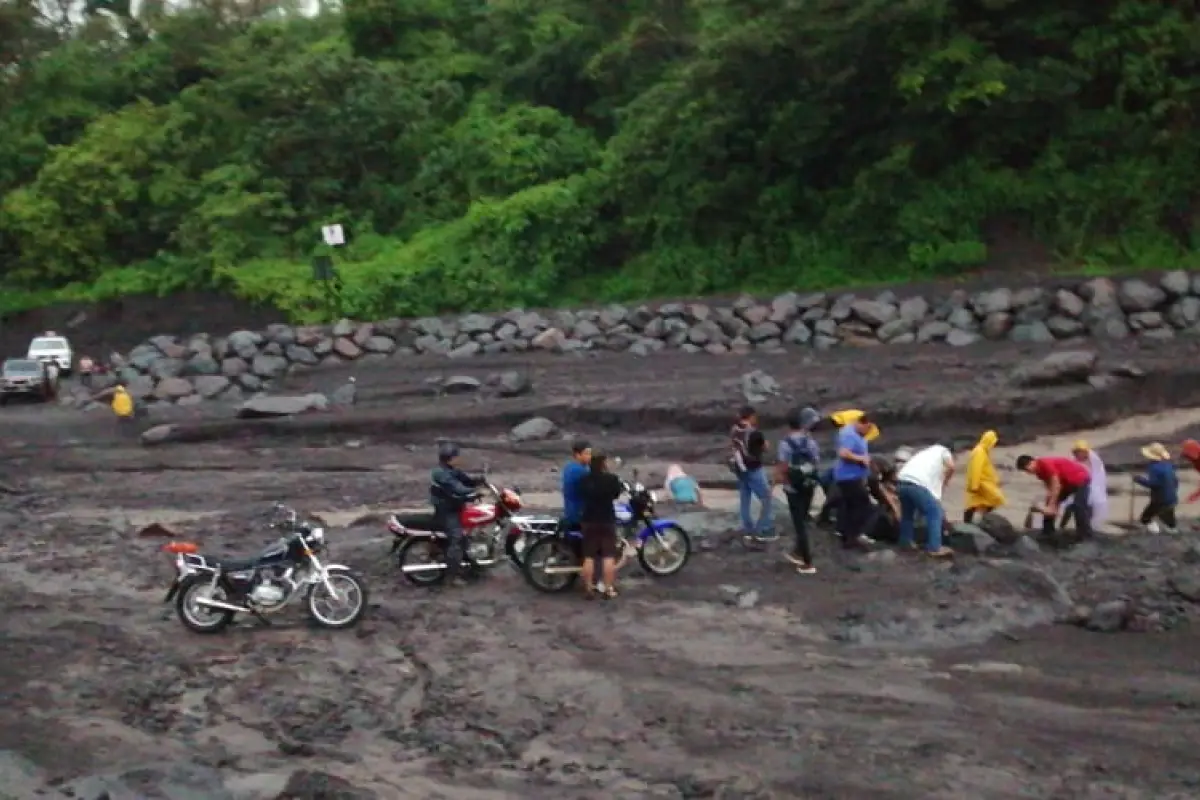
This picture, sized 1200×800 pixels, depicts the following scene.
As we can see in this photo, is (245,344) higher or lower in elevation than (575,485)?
higher

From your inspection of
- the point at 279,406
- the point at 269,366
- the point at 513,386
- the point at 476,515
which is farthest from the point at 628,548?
the point at 269,366

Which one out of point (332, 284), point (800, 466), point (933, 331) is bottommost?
point (800, 466)

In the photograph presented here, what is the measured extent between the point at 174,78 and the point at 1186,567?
4594cm

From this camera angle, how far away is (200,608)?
11945 millimetres

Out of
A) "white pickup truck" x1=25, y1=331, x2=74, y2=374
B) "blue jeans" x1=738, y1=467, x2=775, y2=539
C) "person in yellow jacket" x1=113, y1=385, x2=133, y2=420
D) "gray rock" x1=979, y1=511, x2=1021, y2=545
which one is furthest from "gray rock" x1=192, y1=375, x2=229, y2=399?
"gray rock" x1=979, y1=511, x2=1021, y2=545

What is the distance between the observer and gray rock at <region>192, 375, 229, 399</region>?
31266mm

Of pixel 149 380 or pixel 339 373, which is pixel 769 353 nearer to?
pixel 339 373

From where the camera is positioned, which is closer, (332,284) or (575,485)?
(575,485)

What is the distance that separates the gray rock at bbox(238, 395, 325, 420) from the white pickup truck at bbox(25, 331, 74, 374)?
1470 centimetres

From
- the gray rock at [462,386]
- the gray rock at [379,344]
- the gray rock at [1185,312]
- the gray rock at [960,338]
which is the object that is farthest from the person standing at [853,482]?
the gray rock at [379,344]

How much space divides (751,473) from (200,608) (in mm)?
5790

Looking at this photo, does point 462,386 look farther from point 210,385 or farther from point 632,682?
point 632,682

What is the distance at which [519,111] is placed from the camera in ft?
131

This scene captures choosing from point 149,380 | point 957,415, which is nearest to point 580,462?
point 957,415
